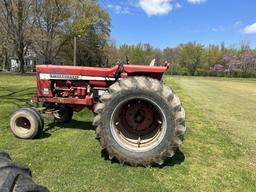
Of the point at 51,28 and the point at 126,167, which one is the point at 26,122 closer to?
the point at 126,167

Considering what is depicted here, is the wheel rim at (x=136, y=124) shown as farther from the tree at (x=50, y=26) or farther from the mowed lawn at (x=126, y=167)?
the tree at (x=50, y=26)

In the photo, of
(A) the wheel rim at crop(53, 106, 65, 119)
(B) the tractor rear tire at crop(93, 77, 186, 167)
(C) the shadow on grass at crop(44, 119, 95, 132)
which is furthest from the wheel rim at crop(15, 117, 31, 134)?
(B) the tractor rear tire at crop(93, 77, 186, 167)

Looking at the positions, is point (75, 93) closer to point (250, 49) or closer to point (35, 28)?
point (35, 28)

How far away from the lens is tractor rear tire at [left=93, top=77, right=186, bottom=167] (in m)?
5.13

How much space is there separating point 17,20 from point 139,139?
38.6 m

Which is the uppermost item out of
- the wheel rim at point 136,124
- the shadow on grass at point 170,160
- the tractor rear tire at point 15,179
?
the tractor rear tire at point 15,179

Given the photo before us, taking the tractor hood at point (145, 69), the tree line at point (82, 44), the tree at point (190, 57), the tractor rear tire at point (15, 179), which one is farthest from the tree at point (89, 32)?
the tractor rear tire at point (15, 179)

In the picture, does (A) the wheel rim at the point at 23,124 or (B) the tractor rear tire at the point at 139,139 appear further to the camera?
(A) the wheel rim at the point at 23,124

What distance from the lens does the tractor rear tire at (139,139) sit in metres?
5.13

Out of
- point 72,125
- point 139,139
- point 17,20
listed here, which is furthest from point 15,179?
point 17,20

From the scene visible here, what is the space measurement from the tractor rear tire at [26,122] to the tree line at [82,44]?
4467mm

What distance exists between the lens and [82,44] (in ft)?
195

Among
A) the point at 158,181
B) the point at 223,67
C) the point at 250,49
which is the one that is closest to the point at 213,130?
the point at 158,181

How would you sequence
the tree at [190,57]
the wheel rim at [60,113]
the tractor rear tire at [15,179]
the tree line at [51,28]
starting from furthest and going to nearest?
the tree at [190,57] < the tree line at [51,28] < the wheel rim at [60,113] < the tractor rear tire at [15,179]
